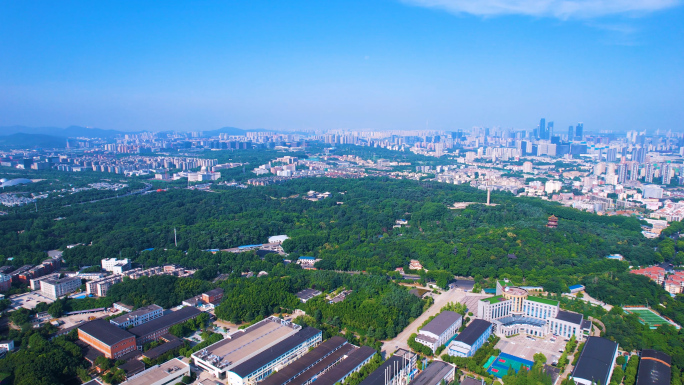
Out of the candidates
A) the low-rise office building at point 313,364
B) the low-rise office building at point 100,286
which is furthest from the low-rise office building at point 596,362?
the low-rise office building at point 100,286

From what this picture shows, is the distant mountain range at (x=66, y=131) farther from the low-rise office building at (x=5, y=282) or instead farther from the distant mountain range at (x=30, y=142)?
the low-rise office building at (x=5, y=282)

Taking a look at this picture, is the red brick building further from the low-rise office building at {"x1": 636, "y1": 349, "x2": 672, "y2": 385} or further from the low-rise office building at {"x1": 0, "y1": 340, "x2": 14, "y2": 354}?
the low-rise office building at {"x1": 636, "y1": 349, "x2": 672, "y2": 385}

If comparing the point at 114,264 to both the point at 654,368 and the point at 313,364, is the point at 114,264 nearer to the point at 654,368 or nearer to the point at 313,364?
the point at 313,364

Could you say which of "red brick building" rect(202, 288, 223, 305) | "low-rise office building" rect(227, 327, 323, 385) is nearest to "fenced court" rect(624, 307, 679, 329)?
"low-rise office building" rect(227, 327, 323, 385)

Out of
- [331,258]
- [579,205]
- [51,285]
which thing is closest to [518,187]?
[579,205]

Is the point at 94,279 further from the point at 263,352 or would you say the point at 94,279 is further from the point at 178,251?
the point at 263,352

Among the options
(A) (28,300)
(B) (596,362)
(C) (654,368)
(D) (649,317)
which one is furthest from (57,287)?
(D) (649,317)
